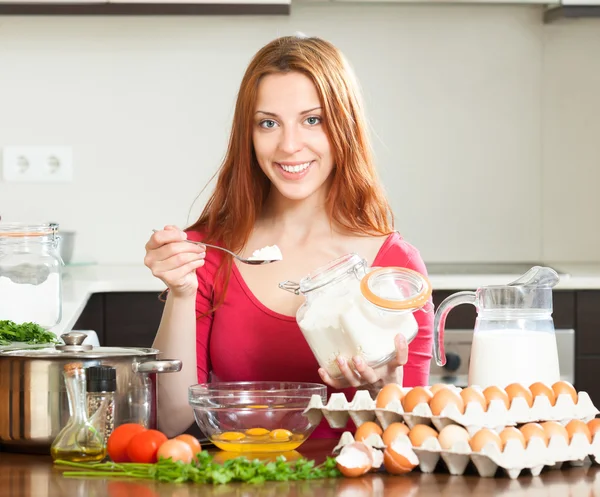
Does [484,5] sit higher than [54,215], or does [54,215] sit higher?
[484,5]

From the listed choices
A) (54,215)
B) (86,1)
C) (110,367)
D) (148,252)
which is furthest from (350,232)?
(54,215)

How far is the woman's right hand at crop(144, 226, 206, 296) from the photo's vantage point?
137 centimetres

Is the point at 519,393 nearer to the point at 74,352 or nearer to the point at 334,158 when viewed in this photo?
the point at 74,352

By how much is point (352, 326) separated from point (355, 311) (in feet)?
0.06

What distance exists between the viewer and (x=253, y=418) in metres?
1.13

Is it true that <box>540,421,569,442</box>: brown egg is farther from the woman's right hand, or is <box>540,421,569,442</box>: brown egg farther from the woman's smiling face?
the woman's smiling face

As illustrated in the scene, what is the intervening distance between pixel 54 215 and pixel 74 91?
1.32ft

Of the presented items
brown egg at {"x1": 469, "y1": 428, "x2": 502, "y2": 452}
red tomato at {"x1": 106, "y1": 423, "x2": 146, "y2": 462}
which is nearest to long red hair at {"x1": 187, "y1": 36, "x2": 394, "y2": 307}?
red tomato at {"x1": 106, "y1": 423, "x2": 146, "y2": 462}

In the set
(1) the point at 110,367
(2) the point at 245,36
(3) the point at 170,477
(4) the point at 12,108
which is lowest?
(3) the point at 170,477

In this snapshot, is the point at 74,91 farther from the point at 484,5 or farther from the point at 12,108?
the point at 484,5

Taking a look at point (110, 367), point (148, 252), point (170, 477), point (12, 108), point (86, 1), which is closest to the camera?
point (170, 477)

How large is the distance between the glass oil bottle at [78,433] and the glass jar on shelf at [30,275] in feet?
2.13

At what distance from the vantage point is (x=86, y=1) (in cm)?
281

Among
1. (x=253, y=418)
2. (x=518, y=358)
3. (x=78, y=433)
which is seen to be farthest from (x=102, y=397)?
(x=518, y=358)
